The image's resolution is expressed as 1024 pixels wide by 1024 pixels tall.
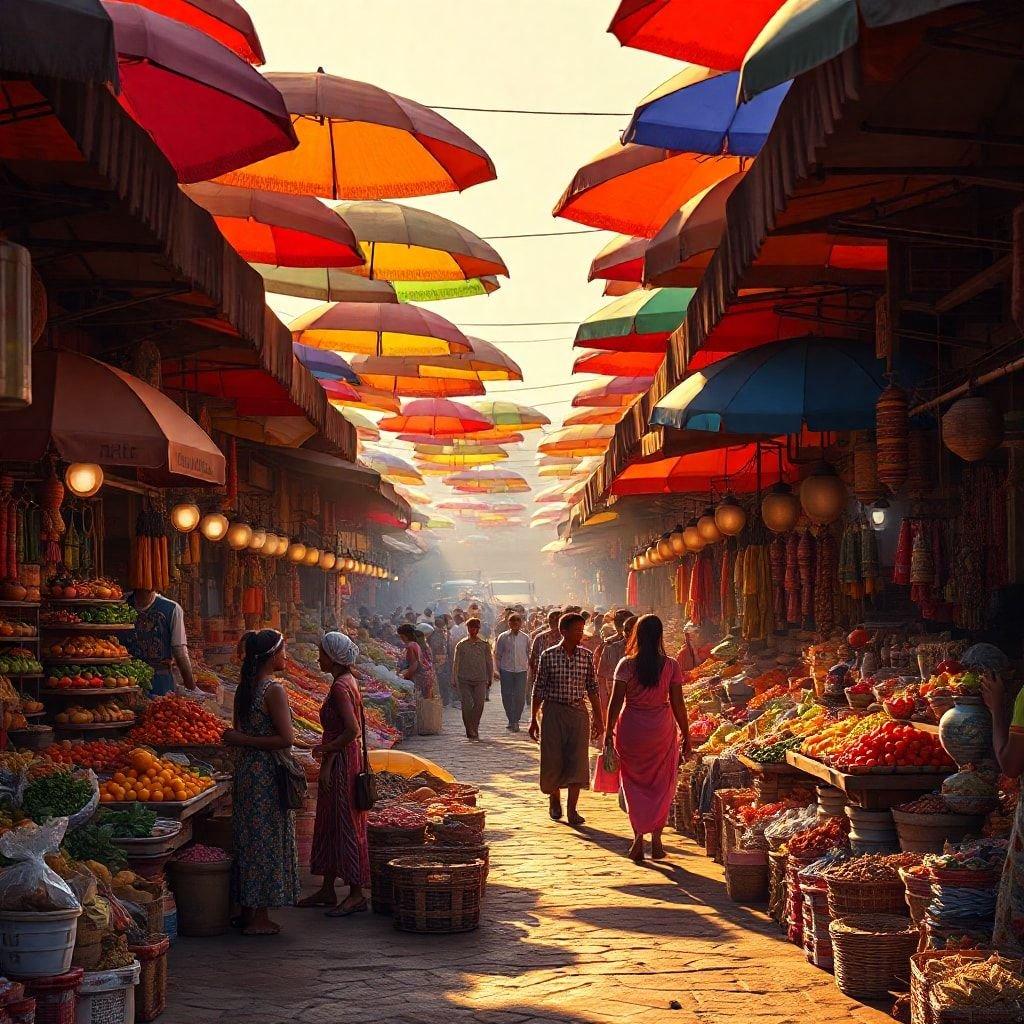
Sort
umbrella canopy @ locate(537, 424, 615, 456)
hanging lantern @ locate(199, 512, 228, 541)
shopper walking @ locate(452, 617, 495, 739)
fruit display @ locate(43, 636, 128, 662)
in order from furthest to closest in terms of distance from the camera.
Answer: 1. umbrella canopy @ locate(537, 424, 615, 456)
2. shopper walking @ locate(452, 617, 495, 739)
3. hanging lantern @ locate(199, 512, 228, 541)
4. fruit display @ locate(43, 636, 128, 662)

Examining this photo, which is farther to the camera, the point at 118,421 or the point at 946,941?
the point at 118,421

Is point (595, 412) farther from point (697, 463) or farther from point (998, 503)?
point (998, 503)

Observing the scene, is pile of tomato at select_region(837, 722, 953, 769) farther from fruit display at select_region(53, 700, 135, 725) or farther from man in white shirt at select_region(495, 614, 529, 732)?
man in white shirt at select_region(495, 614, 529, 732)

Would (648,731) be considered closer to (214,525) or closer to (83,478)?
(83,478)

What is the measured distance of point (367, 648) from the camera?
2555 cm

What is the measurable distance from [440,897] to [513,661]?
43.9ft

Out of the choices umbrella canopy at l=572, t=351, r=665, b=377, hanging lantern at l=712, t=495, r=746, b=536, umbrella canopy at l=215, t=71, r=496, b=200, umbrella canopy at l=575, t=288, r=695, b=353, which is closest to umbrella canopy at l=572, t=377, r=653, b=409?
umbrella canopy at l=572, t=351, r=665, b=377

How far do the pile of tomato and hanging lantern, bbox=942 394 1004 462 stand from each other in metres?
1.52

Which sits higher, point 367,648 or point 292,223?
point 292,223

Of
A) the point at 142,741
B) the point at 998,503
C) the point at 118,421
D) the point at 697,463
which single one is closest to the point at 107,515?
the point at 142,741

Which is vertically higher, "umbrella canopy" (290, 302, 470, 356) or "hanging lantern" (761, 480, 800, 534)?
"umbrella canopy" (290, 302, 470, 356)

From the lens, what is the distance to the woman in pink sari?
1072 centimetres

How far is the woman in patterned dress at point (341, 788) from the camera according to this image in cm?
862

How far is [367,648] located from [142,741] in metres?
16.1
